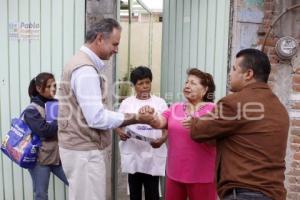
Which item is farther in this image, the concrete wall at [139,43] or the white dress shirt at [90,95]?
the concrete wall at [139,43]

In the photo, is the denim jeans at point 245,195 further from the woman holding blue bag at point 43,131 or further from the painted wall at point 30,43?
the painted wall at point 30,43

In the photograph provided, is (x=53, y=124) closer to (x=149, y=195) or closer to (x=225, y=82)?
(x=149, y=195)

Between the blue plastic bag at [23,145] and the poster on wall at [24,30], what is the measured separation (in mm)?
941

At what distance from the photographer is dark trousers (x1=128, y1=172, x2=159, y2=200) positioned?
3.96m

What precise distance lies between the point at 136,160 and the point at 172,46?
1.33 metres

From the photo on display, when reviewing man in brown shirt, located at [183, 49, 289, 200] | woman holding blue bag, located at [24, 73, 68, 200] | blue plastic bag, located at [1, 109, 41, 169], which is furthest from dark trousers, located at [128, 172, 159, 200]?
man in brown shirt, located at [183, 49, 289, 200]

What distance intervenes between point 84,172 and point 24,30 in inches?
78.3

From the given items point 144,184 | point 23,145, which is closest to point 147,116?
point 144,184

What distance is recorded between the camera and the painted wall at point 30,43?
418 cm

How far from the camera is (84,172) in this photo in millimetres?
2893

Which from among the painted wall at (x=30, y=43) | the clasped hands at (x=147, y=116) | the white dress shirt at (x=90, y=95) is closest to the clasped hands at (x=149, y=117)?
the clasped hands at (x=147, y=116)

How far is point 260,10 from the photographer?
14.0ft

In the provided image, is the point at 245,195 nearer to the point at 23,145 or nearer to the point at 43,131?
the point at 43,131

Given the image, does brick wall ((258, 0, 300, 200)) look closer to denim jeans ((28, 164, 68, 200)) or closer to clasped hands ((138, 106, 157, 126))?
clasped hands ((138, 106, 157, 126))
